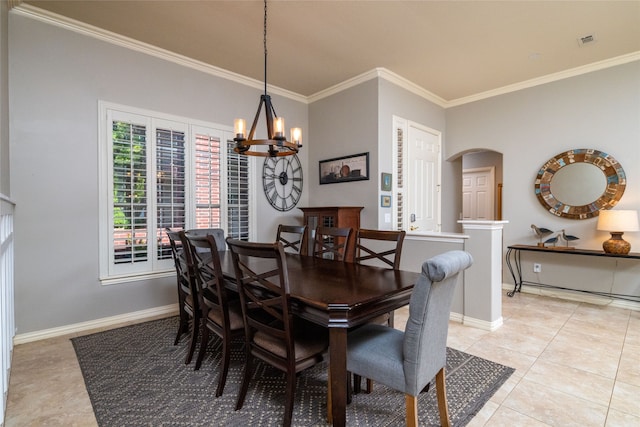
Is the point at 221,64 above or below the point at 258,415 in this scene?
above

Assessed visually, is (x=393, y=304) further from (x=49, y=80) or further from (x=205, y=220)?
(x=49, y=80)

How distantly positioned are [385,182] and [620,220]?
2.59 metres

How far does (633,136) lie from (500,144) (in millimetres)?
1413

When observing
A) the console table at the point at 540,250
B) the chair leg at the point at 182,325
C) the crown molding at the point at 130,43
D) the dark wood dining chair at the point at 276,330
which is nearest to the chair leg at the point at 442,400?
the dark wood dining chair at the point at 276,330

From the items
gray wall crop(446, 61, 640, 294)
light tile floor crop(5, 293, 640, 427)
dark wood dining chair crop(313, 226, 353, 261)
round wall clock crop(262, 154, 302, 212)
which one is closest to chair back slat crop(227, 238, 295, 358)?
dark wood dining chair crop(313, 226, 353, 261)

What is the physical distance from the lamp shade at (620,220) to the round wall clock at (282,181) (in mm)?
3818

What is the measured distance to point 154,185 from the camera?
3.45 metres

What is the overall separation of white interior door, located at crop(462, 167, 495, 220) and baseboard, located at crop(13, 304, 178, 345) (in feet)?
19.2

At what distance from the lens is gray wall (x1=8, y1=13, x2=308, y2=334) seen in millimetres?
2756

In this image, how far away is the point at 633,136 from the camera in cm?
364

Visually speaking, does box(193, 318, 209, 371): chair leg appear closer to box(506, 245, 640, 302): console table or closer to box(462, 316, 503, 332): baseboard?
box(462, 316, 503, 332): baseboard

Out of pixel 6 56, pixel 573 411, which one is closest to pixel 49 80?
pixel 6 56

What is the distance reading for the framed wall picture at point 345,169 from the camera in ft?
13.5

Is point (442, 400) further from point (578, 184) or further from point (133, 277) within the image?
point (578, 184)
